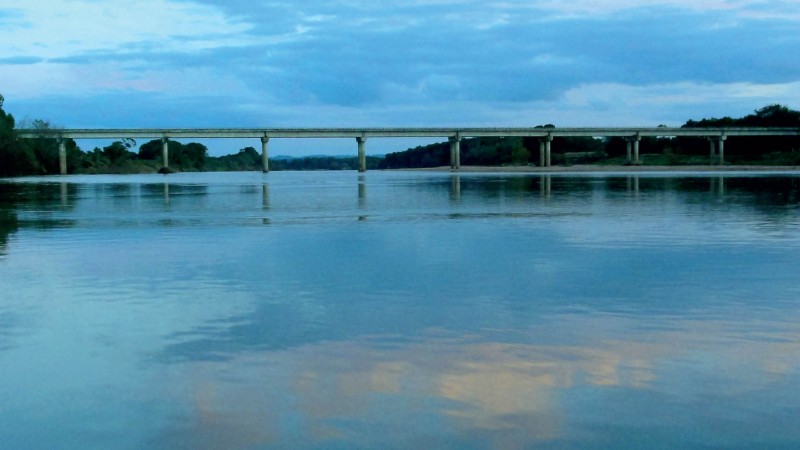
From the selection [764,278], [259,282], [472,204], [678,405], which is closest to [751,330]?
[678,405]

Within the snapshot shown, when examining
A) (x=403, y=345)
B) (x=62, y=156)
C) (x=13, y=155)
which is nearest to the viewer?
(x=403, y=345)

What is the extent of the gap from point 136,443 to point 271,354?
3.66 meters

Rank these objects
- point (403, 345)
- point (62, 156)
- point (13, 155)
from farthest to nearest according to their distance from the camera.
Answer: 1. point (62, 156)
2. point (13, 155)
3. point (403, 345)

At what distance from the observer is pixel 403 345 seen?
12711 mm

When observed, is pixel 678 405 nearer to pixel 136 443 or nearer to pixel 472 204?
pixel 136 443

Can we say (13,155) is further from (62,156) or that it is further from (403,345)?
(403,345)

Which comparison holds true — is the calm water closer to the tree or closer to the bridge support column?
the tree

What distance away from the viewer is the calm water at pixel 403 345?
9.09 metres

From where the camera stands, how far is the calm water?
909 centimetres

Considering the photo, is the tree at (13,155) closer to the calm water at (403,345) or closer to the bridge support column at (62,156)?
the bridge support column at (62,156)

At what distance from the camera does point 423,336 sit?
13.3 metres

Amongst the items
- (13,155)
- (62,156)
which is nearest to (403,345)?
(13,155)

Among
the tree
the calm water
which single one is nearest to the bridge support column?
the tree

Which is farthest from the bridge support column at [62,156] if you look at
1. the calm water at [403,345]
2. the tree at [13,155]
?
the calm water at [403,345]
